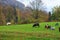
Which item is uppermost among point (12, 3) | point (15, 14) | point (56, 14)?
point (12, 3)

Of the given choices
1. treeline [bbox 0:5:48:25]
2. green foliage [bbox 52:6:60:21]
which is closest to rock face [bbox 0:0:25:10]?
treeline [bbox 0:5:48:25]

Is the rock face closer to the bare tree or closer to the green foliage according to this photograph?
the bare tree

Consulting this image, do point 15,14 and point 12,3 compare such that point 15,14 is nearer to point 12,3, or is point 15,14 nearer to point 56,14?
point 12,3

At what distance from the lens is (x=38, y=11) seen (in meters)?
50.8

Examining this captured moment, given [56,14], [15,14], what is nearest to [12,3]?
[15,14]

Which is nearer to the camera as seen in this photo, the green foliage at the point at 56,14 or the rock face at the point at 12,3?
the rock face at the point at 12,3

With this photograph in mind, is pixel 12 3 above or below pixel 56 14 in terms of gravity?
above

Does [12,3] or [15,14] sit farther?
[12,3]

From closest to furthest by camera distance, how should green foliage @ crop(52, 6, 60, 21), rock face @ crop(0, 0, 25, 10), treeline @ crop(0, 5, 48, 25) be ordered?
1. treeline @ crop(0, 5, 48, 25)
2. rock face @ crop(0, 0, 25, 10)
3. green foliage @ crop(52, 6, 60, 21)

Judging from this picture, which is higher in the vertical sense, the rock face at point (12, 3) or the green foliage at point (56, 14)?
the rock face at point (12, 3)

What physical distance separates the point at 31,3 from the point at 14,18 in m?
8.50

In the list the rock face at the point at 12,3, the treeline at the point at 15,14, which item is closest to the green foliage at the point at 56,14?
the treeline at the point at 15,14

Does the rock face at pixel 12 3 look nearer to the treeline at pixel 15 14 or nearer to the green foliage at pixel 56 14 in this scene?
the treeline at pixel 15 14

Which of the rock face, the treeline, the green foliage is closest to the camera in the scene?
the treeline
